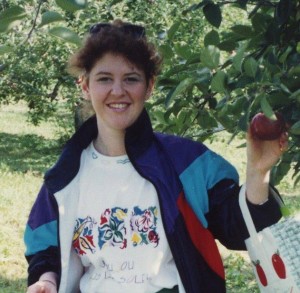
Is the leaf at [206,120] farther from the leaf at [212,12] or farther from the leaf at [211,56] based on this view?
the leaf at [211,56]

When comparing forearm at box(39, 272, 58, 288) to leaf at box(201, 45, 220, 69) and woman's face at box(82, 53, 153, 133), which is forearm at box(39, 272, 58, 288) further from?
leaf at box(201, 45, 220, 69)

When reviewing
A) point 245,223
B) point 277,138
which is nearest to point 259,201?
point 245,223

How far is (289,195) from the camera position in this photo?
23.8 ft

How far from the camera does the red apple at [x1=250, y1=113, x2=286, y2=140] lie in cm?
119

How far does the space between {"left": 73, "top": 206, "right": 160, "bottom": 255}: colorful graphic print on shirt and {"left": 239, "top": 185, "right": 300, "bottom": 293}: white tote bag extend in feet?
0.89

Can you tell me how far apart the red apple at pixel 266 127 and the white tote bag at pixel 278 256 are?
155 millimetres

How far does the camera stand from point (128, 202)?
4.96 feet

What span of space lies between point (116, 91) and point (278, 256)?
0.54 metres

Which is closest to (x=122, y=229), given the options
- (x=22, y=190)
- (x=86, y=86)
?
(x=86, y=86)

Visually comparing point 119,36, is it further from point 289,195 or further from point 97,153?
point 289,195

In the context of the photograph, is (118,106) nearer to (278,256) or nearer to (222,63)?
(222,63)

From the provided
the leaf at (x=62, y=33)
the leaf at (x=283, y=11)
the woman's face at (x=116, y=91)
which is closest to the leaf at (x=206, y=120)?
the woman's face at (x=116, y=91)

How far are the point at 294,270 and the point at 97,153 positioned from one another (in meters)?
0.64

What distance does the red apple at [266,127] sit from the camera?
1191 mm
